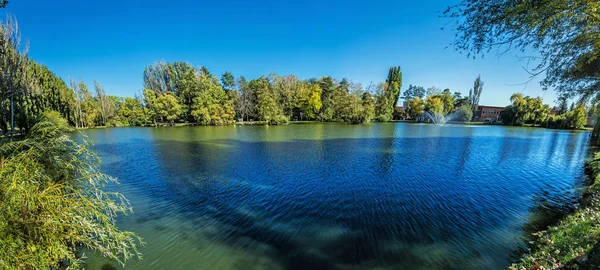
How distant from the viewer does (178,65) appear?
71.6 meters

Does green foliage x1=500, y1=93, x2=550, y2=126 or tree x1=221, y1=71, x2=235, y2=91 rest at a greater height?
tree x1=221, y1=71, x2=235, y2=91

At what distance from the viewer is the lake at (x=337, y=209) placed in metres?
6.62

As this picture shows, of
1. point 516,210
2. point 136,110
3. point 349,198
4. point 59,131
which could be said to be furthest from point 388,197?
point 136,110

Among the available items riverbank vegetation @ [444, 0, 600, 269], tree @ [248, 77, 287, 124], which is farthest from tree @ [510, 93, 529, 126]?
riverbank vegetation @ [444, 0, 600, 269]

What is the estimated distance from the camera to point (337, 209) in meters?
9.76

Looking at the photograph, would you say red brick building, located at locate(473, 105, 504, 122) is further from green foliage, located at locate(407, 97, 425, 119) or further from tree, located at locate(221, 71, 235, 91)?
tree, located at locate(221, 71, 235, 91)

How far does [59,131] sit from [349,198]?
441 inches

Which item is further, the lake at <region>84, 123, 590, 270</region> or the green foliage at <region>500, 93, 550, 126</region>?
the green foliage at <region>500, 93, 550, 126</region>

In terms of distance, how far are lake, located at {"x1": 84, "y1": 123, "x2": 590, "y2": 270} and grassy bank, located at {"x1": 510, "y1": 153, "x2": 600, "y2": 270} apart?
2.03ft

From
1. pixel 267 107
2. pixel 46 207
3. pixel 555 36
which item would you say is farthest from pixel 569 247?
pixel 267 107

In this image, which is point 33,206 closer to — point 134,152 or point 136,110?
point 134,152

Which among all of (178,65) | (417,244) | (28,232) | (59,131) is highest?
(178,65)

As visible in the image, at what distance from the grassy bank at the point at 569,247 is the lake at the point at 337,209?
24.3 inches

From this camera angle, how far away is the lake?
21.7 feet
